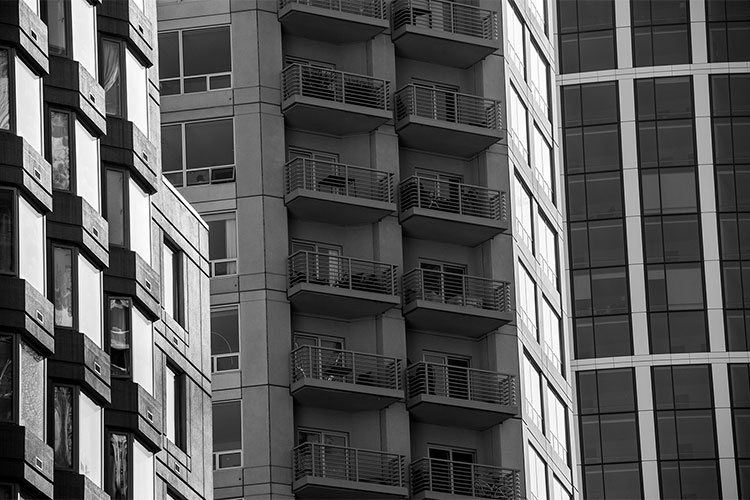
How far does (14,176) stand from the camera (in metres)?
41.6

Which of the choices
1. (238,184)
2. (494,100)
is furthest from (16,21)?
(494,100)

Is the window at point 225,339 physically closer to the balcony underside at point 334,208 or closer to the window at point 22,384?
the balcony underside at point 334,208

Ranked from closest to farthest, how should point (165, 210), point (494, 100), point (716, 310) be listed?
1. point (165, 210)
2. point (494, 100)
3. point (716, 310)

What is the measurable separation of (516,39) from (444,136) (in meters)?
7.57

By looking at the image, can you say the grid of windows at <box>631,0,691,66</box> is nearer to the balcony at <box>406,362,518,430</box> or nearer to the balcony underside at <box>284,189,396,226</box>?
the balcony at <box>406,362,518,430</box>

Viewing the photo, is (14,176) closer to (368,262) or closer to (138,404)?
(138,404)

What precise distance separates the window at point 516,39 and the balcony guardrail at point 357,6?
596cm

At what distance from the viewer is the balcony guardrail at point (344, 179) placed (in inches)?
3034

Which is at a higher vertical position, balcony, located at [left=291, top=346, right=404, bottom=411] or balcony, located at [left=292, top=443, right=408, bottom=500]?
balcony, located at [left=291, top=346, right=404, bottom=411]

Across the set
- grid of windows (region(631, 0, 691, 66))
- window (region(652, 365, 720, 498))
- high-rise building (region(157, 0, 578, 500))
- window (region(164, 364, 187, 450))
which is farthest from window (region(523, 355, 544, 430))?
grid of windows (region(631, 0, 691, 66))

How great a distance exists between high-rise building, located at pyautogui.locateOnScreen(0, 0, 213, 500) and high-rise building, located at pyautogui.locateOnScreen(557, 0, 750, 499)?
68816 mm

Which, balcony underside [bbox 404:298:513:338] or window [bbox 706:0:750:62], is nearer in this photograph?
balcony underside [bbox 404:298:513:338]

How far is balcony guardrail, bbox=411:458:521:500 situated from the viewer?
7469 cm

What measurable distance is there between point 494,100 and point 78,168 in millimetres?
38322
